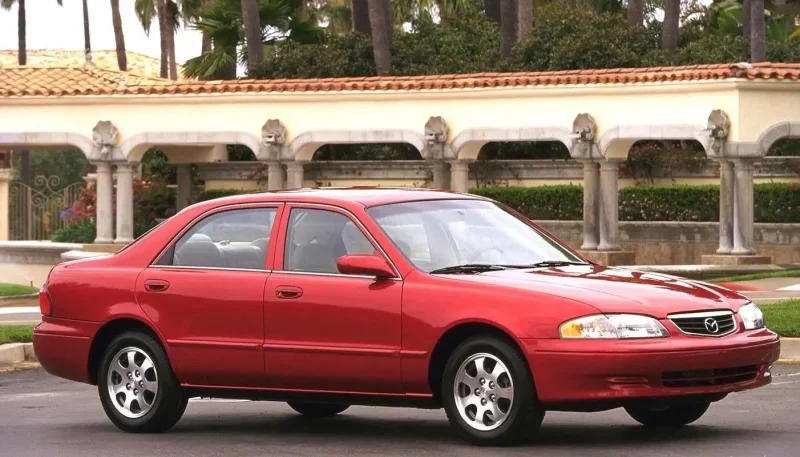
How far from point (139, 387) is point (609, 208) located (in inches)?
816

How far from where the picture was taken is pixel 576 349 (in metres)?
9.23

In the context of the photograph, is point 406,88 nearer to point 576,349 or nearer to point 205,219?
point 205,219

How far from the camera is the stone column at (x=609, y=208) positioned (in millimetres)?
30641

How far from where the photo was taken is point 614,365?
916 cm

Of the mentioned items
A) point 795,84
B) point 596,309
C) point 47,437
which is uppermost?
point 795,84

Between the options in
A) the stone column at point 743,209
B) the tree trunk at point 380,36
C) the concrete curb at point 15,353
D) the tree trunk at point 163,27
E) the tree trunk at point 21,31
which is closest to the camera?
the concrete curb at point 15,353

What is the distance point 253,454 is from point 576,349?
1.92 m

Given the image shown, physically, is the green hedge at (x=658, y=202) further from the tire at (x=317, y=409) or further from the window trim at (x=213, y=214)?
the window trim at (x=213, y=214)

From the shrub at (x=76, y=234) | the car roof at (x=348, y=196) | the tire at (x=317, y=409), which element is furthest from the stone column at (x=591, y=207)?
the car roof at (x=348, y=196)

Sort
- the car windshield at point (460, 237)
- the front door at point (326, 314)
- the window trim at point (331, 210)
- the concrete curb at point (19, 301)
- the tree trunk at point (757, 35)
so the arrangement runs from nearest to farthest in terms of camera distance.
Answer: the front door at point (326, 314) < the window trim at point (331, 210) < the car windshield at point (460, 237) < the concrete curb at point (19, 301) < the tree trunk at point (757, 35)

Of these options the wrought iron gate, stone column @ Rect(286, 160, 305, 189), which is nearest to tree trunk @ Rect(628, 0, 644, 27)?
stone column @ Rect(286, 160, 305, 189)

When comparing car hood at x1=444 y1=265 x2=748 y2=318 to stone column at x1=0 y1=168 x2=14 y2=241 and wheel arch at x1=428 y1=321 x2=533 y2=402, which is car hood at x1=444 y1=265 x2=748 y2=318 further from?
stone column at x1=0 y1=168 x2=14 y2=241

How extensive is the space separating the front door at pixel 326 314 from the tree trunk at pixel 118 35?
200 feet

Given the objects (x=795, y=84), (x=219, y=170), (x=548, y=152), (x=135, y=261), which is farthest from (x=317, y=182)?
(x=135, y=261)
